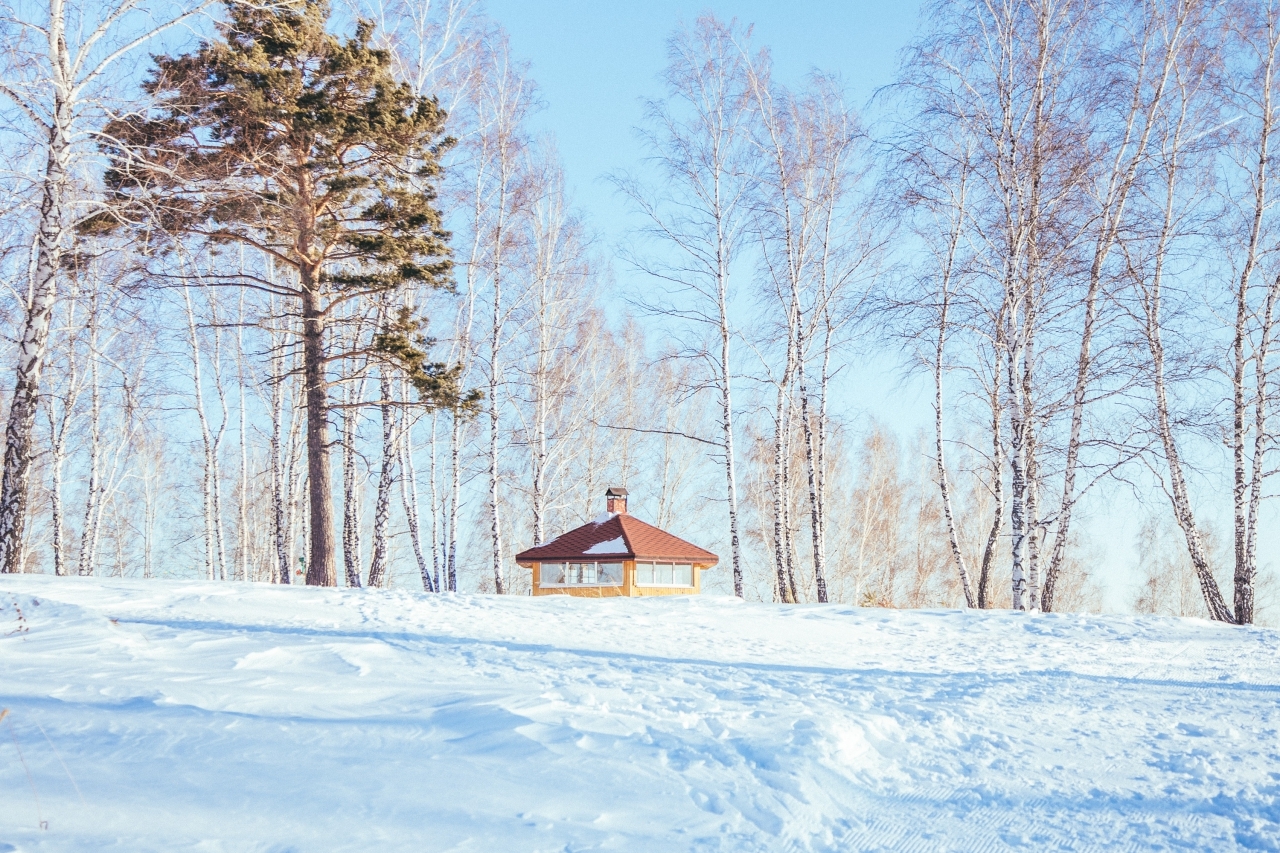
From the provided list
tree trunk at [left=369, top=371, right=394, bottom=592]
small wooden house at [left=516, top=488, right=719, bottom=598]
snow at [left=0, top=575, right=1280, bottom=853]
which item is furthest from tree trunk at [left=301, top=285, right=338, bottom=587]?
small wooden house at [left=516, top=488, right=719, bottom=598]

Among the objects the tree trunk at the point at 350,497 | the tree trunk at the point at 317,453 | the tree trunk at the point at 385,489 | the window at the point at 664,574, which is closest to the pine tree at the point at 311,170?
the tree trunk at the point at 317,453

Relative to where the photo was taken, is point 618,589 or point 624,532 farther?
A: point 624,532

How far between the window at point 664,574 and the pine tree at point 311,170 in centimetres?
928

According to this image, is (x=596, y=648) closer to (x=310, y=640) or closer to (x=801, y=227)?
(x=310, y=640)

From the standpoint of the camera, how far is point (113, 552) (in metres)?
30.6

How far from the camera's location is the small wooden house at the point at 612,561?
19.8 meters

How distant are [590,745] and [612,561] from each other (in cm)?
1631

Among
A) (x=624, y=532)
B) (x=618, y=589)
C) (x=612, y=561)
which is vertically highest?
(x=624, y=532)

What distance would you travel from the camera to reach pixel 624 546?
1986 centimetres

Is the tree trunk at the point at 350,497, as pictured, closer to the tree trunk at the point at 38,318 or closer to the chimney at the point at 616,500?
the chimney at the point at 616,500

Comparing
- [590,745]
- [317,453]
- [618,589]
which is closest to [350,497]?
[317,453]

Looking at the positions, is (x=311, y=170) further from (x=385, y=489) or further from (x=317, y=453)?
(x=385, y=489)

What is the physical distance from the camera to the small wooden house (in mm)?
19844

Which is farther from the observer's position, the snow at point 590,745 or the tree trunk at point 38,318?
the tree trunk at point 38,318
